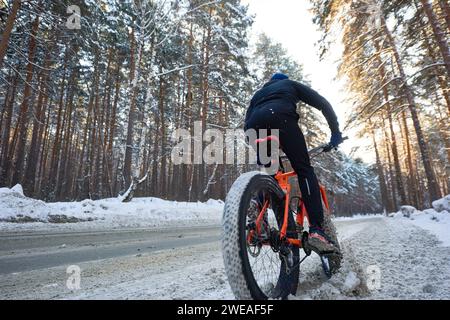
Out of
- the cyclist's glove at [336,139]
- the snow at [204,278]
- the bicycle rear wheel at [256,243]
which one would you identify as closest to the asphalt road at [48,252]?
the snow at [204,278]

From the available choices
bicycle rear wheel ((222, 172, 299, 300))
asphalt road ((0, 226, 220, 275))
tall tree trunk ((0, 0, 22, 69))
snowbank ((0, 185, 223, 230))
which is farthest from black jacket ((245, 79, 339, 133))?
tall tree trunk ((0, 0, 22, 69))

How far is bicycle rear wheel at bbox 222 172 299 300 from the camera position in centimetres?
161

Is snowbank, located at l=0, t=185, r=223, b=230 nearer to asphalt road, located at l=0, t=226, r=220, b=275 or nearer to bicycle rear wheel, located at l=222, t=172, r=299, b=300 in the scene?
asphalt road, located at l=0, t=226, r=220, b=275

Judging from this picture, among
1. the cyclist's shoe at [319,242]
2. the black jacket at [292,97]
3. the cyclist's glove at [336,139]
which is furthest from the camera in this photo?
the cyclist's glove at [336,139]

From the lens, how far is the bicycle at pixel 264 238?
5.31ft

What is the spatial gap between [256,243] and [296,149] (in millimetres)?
857

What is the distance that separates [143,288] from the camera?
222 centimetres

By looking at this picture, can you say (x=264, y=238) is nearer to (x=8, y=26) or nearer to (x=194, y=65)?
(x=8, y=26)

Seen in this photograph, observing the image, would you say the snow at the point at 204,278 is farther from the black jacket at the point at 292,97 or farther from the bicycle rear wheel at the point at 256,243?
the black jacket at the point at 292,97

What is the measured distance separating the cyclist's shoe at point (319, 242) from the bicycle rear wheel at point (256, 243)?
0.13 m

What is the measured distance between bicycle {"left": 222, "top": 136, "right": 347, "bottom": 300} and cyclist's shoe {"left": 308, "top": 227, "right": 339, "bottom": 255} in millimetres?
63

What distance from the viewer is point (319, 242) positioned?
2.18 meters

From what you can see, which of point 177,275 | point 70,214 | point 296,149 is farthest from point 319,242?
point 70,214

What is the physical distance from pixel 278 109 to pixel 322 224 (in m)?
1.03
